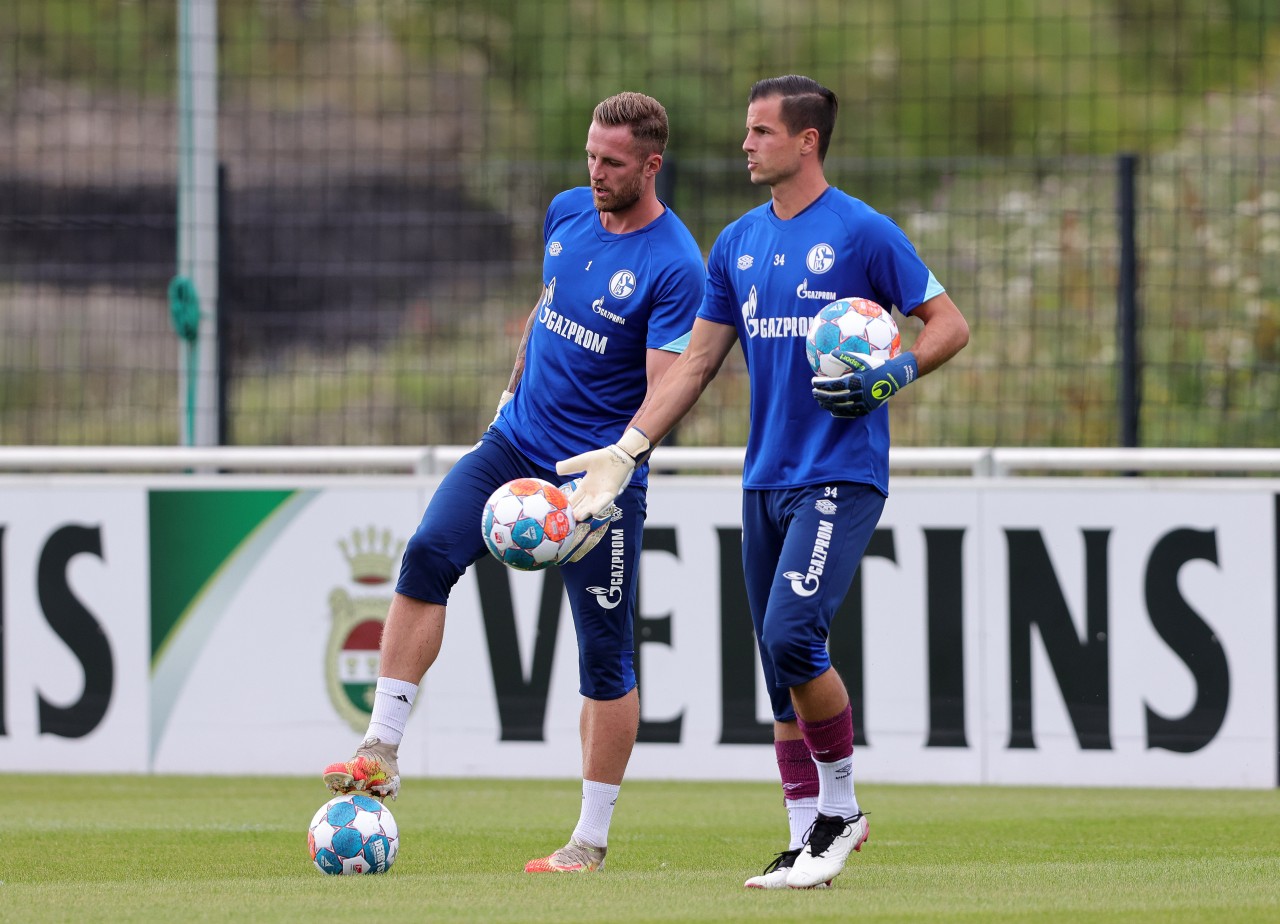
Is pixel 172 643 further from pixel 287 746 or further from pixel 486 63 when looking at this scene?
pixel 486 63

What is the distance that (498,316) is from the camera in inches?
470

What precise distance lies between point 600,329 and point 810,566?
118cm

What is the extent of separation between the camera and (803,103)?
6.14 m

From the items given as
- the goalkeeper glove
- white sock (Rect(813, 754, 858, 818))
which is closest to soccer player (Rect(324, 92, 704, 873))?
the goalkeeper glove

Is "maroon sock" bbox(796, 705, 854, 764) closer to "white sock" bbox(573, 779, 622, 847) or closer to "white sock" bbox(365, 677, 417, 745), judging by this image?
"white sock" bbox(573, 779, 622, 847)

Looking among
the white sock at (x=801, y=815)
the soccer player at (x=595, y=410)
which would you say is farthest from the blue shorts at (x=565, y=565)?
the white sock at (x=801, y=815)

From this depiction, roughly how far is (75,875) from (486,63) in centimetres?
1928

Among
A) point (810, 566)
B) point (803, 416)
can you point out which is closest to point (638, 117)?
point (803, 416)

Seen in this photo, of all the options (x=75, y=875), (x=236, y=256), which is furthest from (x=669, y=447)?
(x=75, y=875)

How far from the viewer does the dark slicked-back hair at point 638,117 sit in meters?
6.48

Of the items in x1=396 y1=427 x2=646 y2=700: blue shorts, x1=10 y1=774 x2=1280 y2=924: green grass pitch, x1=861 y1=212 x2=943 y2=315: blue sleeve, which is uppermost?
x1=861 y1=212 x2=943 y2=315: blue sleeve

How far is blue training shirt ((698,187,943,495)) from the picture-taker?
6.00 meters

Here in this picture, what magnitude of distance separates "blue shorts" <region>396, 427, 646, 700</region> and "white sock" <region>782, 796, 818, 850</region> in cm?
76

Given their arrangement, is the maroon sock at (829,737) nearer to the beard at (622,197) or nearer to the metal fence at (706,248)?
the beard at (622,197)
